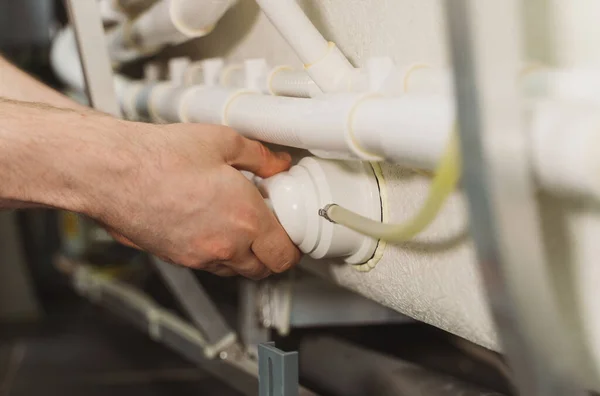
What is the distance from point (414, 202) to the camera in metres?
0.49

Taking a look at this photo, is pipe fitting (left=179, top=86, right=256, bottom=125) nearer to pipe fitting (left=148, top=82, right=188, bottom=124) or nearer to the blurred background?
pipe fitting (left=148, top=82, right=188, bottom=124)

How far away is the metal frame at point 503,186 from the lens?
10.6 inches

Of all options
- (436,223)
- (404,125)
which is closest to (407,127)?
(404,125)

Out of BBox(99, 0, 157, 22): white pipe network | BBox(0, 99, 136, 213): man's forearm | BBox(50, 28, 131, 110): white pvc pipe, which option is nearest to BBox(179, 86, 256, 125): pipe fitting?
BBox(0, 99, 136, 213): man's forearm

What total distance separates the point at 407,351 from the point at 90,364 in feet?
2.85

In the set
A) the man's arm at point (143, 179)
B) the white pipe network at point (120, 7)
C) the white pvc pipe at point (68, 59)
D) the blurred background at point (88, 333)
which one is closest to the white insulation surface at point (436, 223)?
the man's arm at point (143, 179)

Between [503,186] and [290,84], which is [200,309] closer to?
[290,84]

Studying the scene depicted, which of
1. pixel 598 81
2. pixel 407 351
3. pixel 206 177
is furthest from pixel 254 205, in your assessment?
pixel 407 351

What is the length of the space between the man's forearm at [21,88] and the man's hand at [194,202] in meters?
0.29

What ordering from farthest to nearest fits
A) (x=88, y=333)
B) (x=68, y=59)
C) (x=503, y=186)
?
(x=88, y=333) < (x=68, y=59) < (x=503, y=186)

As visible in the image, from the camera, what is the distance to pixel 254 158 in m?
0.57

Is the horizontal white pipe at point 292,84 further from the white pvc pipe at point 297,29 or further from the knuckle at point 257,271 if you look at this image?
the knuckle at point 257,271

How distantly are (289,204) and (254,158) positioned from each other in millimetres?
58

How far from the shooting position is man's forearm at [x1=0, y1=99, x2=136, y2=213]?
0.50 metres
